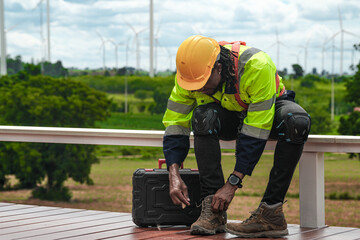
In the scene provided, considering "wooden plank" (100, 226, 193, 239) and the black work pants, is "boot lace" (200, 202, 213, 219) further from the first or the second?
"wooden plank" (100, 226, 193, 239)

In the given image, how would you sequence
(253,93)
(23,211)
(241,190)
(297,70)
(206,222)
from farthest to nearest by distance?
(241,190)
(297,70)
(23,211)
(206,222)
(253,93)

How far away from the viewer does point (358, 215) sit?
32.6 meters

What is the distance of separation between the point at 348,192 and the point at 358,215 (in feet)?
10.8

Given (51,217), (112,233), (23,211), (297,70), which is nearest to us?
(112,233)

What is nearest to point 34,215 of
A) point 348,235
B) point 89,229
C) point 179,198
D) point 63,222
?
point 63,222

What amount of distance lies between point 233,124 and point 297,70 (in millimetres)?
34816

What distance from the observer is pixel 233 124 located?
2.65 m

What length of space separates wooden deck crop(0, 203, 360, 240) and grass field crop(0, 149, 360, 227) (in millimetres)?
26661

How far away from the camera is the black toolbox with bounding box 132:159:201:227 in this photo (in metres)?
2.74

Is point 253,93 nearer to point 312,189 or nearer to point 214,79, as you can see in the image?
point 214,79

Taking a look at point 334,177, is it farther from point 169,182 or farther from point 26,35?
point 169,182

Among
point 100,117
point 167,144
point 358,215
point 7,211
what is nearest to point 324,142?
point 167,144

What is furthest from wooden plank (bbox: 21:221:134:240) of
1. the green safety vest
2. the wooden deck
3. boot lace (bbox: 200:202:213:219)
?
the green safety vest

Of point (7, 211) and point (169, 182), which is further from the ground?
point (169, 182)
